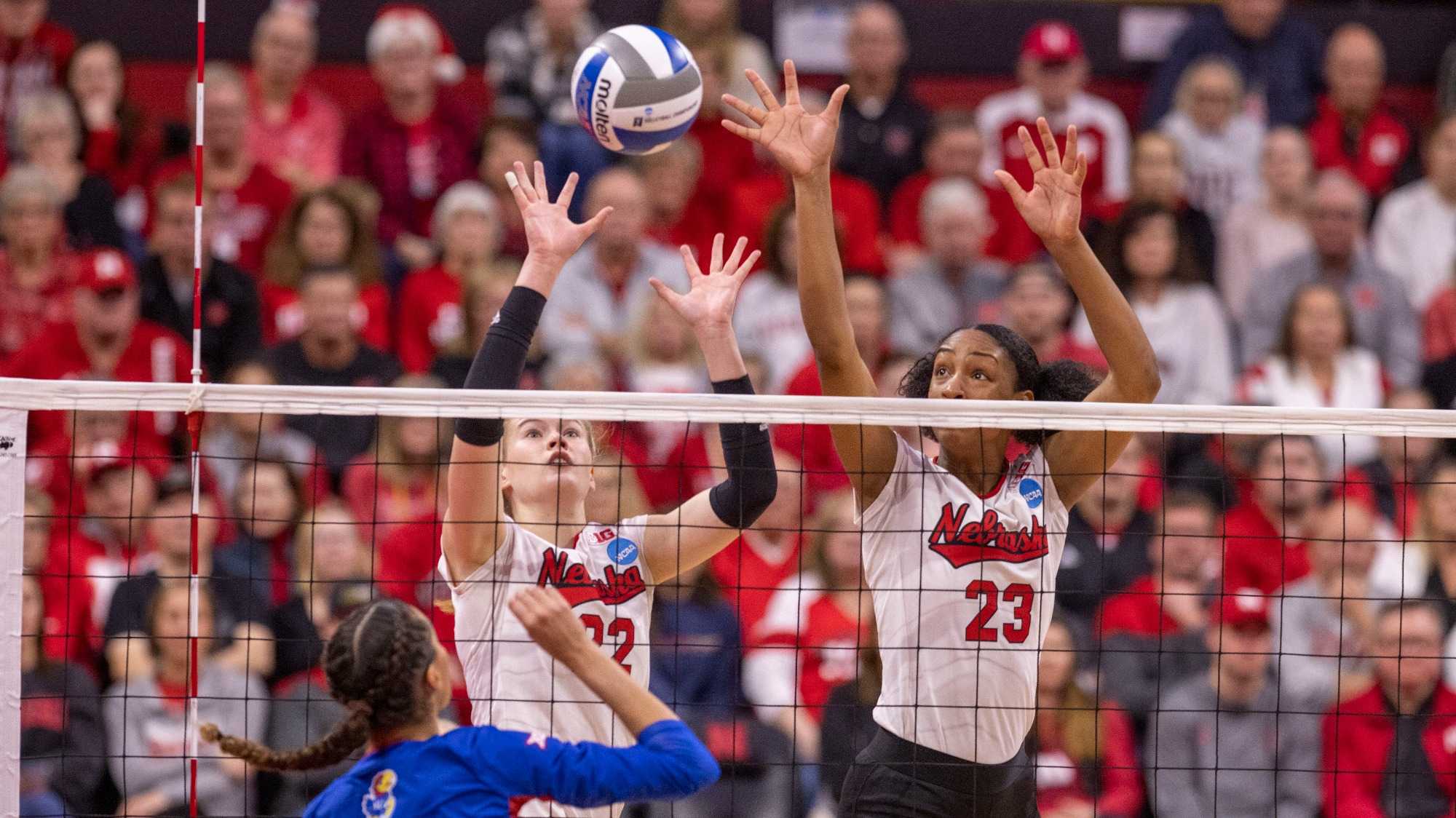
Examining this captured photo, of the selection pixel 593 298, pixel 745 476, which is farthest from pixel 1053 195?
pixel 593 298

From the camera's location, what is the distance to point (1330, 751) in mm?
8820

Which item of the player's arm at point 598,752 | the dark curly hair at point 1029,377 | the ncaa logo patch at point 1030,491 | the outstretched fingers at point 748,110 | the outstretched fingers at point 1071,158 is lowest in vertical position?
the player's arm at point 598,752

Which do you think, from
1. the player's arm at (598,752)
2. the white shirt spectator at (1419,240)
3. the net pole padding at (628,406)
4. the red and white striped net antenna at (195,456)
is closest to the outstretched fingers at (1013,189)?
the net pole padding at (628,406)

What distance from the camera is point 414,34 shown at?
1139 centimetres

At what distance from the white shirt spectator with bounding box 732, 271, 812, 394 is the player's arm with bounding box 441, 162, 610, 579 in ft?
17.2

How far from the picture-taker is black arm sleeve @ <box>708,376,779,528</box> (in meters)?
5.65

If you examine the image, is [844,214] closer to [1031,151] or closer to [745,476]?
[1031,151]

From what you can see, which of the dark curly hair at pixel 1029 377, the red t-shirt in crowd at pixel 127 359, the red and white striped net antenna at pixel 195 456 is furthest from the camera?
the red t-shirt in crowd at pixel 127 359

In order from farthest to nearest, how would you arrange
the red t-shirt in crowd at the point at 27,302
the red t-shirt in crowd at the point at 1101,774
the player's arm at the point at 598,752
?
1. the red t-shirt in crowd at the point at 27,302
2. the red t-shirt in crowd at the point at 1101,774
3. the player's arm at the point at 598,752

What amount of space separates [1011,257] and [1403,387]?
254 cm

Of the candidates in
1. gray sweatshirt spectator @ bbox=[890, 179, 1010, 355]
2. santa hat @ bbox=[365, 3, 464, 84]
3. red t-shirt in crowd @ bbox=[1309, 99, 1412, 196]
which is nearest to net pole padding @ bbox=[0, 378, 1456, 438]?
gray sweatshirt spectator @ bbox=[890, 179, 1010, 355]

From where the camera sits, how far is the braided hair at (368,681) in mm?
4395

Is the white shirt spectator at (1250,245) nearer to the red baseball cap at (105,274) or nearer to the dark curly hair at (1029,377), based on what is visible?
the dark curly hair at (1029,377)

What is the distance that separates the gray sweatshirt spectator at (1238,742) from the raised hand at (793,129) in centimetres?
386
